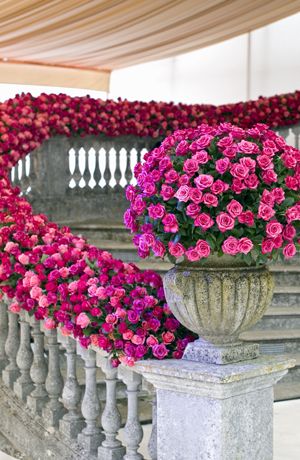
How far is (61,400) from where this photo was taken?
4000mm

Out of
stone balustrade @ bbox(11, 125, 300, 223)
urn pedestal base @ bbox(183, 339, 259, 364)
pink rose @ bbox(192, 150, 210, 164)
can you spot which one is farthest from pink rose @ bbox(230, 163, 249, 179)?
stone balustrade @ bbox(11, 125, 300, 223)

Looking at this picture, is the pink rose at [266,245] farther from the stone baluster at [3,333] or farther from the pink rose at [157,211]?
the stone baluster at [3,333]

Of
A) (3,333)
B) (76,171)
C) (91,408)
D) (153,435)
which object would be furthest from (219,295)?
(76,171)

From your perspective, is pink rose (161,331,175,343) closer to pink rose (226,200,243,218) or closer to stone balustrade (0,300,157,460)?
stone balustrade (0,300,157,460)

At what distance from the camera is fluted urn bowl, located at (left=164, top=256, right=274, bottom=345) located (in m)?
2.86

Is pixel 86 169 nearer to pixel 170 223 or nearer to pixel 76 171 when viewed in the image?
pixel 76 171

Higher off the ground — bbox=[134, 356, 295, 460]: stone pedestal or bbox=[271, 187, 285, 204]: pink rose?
bbox=[271, 187, 285, 204]: pink rose

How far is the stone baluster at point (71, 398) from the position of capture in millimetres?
A: 3746

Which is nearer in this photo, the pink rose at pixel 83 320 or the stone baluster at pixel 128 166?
the pink rose at pixel 83 320

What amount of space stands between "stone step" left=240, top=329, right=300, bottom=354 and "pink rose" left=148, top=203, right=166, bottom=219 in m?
2.41

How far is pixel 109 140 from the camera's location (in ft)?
25.5

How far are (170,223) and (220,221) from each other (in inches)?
6.8

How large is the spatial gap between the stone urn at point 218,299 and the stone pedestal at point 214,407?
0.26 ft

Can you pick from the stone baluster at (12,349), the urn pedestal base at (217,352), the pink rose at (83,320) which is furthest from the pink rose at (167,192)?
the stone baluster at (12,349)
